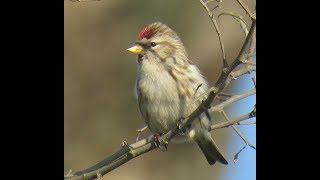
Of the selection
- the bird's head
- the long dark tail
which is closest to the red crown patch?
the bird's head

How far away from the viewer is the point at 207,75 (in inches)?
85.6

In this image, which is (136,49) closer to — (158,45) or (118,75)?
(158,45)

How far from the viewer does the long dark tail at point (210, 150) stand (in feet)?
6.83

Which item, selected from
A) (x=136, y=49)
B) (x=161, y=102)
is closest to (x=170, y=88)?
(x=161, y=102)

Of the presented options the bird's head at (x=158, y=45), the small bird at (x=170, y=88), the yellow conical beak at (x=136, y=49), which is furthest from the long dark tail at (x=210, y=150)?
the yellow conical beak at (x=136, y=49)

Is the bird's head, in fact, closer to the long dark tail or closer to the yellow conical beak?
the yellow conical beak

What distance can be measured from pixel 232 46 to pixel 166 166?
1.00 m

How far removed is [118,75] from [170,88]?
54 centimetres

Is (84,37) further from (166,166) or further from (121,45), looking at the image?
(166,166)

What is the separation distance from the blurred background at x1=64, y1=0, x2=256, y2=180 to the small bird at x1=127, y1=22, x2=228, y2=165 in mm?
45

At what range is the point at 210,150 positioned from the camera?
2.13 m

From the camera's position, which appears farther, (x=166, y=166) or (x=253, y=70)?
(x=166, y=166)
